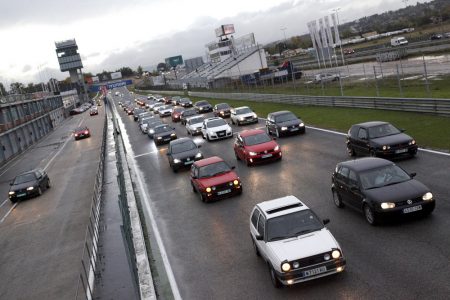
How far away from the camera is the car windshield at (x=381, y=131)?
20078 millimetres

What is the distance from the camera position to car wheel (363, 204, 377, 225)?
503 inches

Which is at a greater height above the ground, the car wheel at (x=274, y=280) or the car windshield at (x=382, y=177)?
the car windshield at (x=382, y=177)

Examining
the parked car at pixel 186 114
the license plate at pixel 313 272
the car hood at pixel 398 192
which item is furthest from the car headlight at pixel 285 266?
the parked car at pixel 186 114

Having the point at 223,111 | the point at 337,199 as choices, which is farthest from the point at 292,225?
the point at 223,111

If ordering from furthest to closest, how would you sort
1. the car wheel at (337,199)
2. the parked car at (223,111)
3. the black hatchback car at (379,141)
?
the parked car at (223,111)
the black hatchback car at (379,141)
the car wheel at (337,199)

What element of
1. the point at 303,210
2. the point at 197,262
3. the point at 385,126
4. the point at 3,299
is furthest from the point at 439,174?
the point at 3,299

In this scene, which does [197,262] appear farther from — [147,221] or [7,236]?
[7,236]

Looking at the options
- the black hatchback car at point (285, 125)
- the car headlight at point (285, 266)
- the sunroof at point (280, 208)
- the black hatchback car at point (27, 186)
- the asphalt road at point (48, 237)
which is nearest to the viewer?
the car headlight at point (285, 266)

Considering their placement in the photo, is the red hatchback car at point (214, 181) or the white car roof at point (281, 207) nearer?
the white car roof at point (281, 207)

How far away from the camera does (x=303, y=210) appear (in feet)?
37.8

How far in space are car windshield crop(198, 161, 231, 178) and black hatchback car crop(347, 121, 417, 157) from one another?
5460 millimetres

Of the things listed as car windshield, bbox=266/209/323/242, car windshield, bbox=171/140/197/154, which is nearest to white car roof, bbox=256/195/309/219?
car windshield, bbox=266/209/323/242

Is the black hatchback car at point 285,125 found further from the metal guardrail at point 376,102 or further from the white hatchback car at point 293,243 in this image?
the white hatchback car at point 293,243

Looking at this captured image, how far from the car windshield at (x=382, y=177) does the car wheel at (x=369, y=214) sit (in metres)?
0.58
